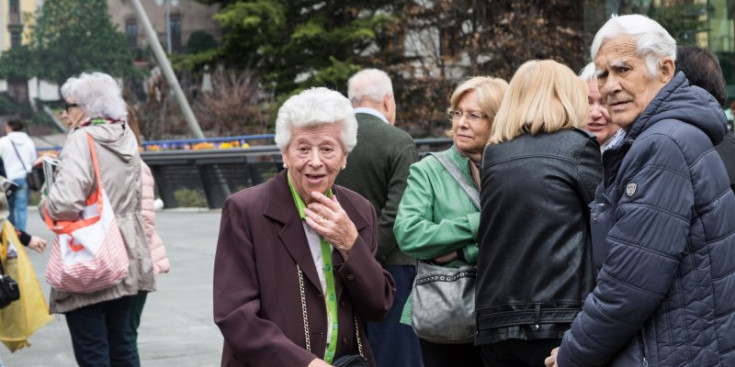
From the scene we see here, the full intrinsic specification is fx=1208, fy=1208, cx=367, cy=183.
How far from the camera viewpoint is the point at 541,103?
4.35 m

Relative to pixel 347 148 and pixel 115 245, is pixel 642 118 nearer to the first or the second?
pixel 347 148

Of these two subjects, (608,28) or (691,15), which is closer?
(608,28)

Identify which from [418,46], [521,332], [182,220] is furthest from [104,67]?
[521,332]

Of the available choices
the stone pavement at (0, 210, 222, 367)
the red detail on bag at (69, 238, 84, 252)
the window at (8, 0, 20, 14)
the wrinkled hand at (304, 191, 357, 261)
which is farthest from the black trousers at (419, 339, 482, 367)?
the window at (8, 0, 20, 14)

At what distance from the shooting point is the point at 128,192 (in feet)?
22.1

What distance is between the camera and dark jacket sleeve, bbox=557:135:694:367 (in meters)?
3.22

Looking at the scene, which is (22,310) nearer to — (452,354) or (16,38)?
(452,354)

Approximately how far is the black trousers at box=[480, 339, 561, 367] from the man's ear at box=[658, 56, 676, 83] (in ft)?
3.72

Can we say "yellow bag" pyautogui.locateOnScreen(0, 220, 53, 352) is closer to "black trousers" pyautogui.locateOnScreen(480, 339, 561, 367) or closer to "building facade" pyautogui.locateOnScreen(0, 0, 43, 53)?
"black trousers" pyautogui.locateOnScreen(480, 339, 561, 367)

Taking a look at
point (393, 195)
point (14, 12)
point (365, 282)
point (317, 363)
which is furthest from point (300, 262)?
point (14, 12)

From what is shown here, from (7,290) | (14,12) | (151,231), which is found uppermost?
(14,12)

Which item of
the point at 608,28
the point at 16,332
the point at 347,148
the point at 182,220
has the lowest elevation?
the point at 182,220

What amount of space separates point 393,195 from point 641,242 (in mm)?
3037

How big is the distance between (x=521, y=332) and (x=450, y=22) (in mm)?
34129
